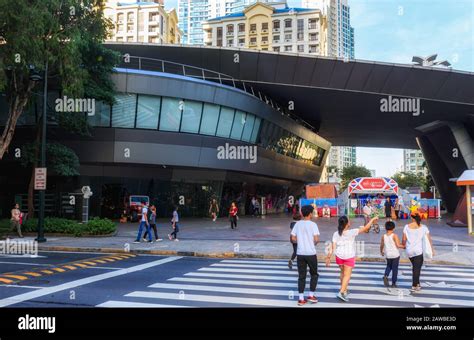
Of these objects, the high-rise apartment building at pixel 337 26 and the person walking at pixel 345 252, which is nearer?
the person walking at pixel 345 252

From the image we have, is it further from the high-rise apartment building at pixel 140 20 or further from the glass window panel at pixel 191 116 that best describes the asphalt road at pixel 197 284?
the high-rise apartment building at pixel 140 20

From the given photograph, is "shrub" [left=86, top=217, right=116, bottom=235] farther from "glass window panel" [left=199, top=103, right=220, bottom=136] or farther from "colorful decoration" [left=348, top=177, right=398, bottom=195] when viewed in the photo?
"colorful decoration" [left=348, top=177, right=398, bottom=195]

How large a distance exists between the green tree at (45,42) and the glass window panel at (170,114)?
596 cm

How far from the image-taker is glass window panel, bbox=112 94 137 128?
1131 inches

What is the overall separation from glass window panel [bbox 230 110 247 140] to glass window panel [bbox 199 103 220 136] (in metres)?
1.97

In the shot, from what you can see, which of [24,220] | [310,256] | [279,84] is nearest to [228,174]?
[279,84]

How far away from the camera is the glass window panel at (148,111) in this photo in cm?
2917

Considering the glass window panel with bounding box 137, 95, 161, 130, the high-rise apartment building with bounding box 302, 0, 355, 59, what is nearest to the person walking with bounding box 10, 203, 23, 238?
the glass window panel with bounding box 137, 95, 161, 130

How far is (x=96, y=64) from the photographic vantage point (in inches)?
993

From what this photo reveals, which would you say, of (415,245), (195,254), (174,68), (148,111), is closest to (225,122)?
(148,111)

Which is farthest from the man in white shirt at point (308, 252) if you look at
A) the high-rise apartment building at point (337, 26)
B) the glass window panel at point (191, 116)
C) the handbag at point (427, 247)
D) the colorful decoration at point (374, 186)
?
the high-rise apartment building at point (337, 26)
